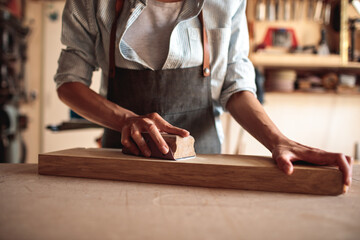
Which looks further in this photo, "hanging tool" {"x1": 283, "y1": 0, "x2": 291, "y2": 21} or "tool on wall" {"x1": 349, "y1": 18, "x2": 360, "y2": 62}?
"hanging tool" {"x1": 283, "y1": 0, "x2": 291, "y2": 21}

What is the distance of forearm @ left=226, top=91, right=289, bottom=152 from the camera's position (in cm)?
97

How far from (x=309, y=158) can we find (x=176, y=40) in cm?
63

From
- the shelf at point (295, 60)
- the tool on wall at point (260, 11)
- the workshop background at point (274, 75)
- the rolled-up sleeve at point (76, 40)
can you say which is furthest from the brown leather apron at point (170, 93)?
the tool on wall at point (260, 11)

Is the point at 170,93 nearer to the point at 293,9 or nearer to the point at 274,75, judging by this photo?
the point at 274,75

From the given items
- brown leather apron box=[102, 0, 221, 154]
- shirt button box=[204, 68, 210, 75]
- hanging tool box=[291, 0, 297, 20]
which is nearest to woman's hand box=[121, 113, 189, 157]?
brown leather apron box=[102, 0, 221, 154]

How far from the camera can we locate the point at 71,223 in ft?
A: 1.85

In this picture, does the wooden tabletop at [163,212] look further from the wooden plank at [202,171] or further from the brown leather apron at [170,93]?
the brown leather apron at [170,93]

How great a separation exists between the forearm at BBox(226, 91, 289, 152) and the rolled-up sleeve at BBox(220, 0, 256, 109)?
0.04 metres

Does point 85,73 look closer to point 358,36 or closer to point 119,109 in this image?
point 119,109

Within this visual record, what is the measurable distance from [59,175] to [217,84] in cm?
68

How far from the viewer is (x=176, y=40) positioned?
1.17m

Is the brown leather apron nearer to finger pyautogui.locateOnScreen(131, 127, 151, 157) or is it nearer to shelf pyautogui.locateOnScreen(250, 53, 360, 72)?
finger pyautogui.locateOnScreen(131, 127, 151, 157)

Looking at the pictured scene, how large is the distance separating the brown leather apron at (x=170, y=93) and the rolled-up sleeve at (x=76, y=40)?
11 cm

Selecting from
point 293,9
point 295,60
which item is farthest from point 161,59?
point 293,9
